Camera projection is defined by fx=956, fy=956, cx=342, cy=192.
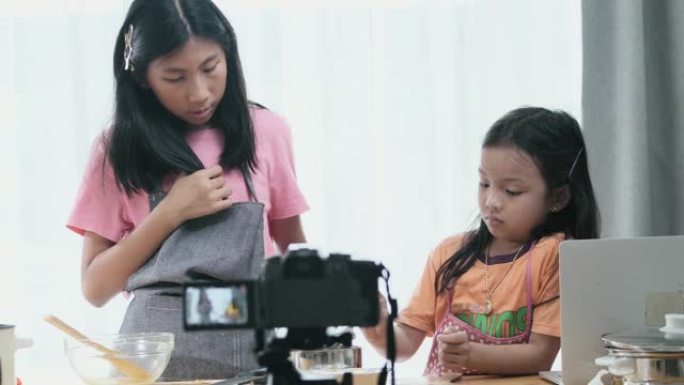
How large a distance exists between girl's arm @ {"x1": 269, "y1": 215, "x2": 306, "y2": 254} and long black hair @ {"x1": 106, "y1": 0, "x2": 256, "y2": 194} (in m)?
0.15

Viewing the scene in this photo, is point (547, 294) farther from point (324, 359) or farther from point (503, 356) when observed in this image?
point (324, 359)

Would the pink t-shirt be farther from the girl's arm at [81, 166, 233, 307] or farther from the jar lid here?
the jar lid

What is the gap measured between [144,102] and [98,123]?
0.60 m

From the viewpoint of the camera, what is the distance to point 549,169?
1.58m

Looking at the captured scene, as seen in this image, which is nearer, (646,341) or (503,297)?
(646,341)

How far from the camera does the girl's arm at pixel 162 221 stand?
1491 mm

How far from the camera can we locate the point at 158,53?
5.00ft

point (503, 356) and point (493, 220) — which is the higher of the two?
point (493, 220)

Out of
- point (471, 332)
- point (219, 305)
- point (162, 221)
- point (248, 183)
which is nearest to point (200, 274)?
point (162, 221)

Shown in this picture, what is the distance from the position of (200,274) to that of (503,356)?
473 mm

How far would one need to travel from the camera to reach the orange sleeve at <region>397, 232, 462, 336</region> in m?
1.62

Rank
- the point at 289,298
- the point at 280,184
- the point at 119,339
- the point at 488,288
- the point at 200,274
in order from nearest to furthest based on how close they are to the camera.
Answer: the point at 289,298
the point at 119,339
the point at 200,274
the point at 488,288
the point at 280,184

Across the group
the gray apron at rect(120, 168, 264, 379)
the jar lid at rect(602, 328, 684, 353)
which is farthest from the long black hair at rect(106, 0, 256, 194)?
the jar lid at rect(602, 328, 684, 353)

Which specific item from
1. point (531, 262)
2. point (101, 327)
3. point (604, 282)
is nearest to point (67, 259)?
point (101, 327)
